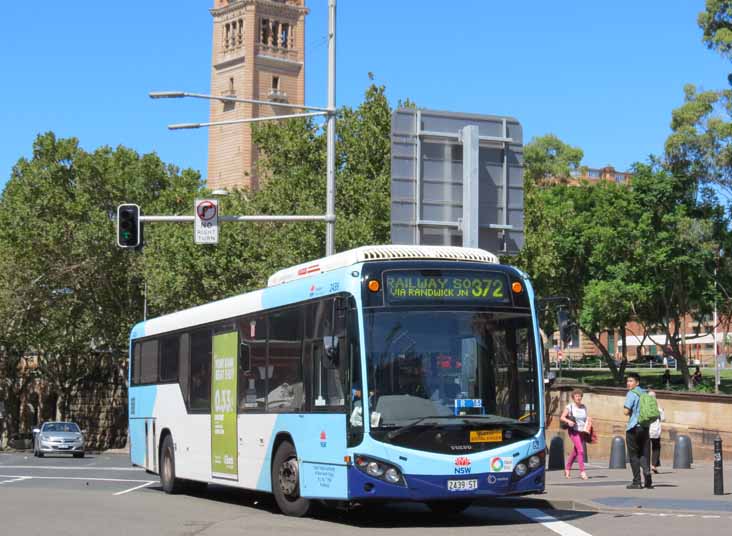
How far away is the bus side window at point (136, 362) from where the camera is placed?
81.8 ft

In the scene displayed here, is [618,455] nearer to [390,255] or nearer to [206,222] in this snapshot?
[206,222]

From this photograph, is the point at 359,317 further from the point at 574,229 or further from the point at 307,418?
the point at 574,229

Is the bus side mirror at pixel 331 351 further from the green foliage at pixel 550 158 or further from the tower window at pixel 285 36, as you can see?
the tower window at pixel 285 36

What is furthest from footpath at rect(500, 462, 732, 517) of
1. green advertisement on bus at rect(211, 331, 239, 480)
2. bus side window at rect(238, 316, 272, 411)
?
green advertisement on bus at rect(211, 331, 239, 480)

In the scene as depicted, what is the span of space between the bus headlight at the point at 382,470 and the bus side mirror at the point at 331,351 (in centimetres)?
120

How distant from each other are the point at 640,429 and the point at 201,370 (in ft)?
21.8

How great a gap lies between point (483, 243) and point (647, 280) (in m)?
37.0

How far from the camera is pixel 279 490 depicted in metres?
17.1

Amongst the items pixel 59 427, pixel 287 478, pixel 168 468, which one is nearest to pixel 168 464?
pixel 168 468

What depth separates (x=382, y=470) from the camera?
48.7 feet

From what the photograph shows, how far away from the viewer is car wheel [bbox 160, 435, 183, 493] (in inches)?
878

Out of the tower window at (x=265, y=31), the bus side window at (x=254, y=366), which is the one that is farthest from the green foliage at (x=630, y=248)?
the tower window at (x=265, y=31)

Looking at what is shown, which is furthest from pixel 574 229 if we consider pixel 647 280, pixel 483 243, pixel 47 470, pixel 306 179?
pixel 483 243

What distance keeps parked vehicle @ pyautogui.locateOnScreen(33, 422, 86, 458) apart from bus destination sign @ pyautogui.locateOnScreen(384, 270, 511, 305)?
3581 centimetres
